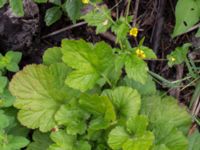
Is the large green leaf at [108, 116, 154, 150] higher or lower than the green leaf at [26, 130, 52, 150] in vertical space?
higher

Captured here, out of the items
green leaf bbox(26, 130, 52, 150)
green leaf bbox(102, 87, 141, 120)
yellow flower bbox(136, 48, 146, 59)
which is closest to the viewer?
yellow flower bbox(136, 48, 146, 59)

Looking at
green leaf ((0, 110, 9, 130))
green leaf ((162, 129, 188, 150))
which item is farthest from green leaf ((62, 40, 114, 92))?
green leaf ((162, 129, 188, 150))

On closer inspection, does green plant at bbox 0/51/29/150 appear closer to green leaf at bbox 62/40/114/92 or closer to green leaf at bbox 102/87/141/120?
green leaf at bbox 62/40/114/92

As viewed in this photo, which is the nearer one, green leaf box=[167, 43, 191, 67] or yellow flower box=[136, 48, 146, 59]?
yellow flower box=[136, 48, 146, 59]

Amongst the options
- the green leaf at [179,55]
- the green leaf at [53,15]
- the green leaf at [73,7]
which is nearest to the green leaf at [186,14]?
the green leaf at [179,55]

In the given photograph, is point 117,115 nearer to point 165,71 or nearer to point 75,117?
point 75,117

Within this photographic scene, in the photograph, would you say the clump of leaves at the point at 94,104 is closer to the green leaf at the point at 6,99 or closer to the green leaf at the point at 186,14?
the green leaf at the point at 6,99

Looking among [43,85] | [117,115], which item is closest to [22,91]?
[43,85]
